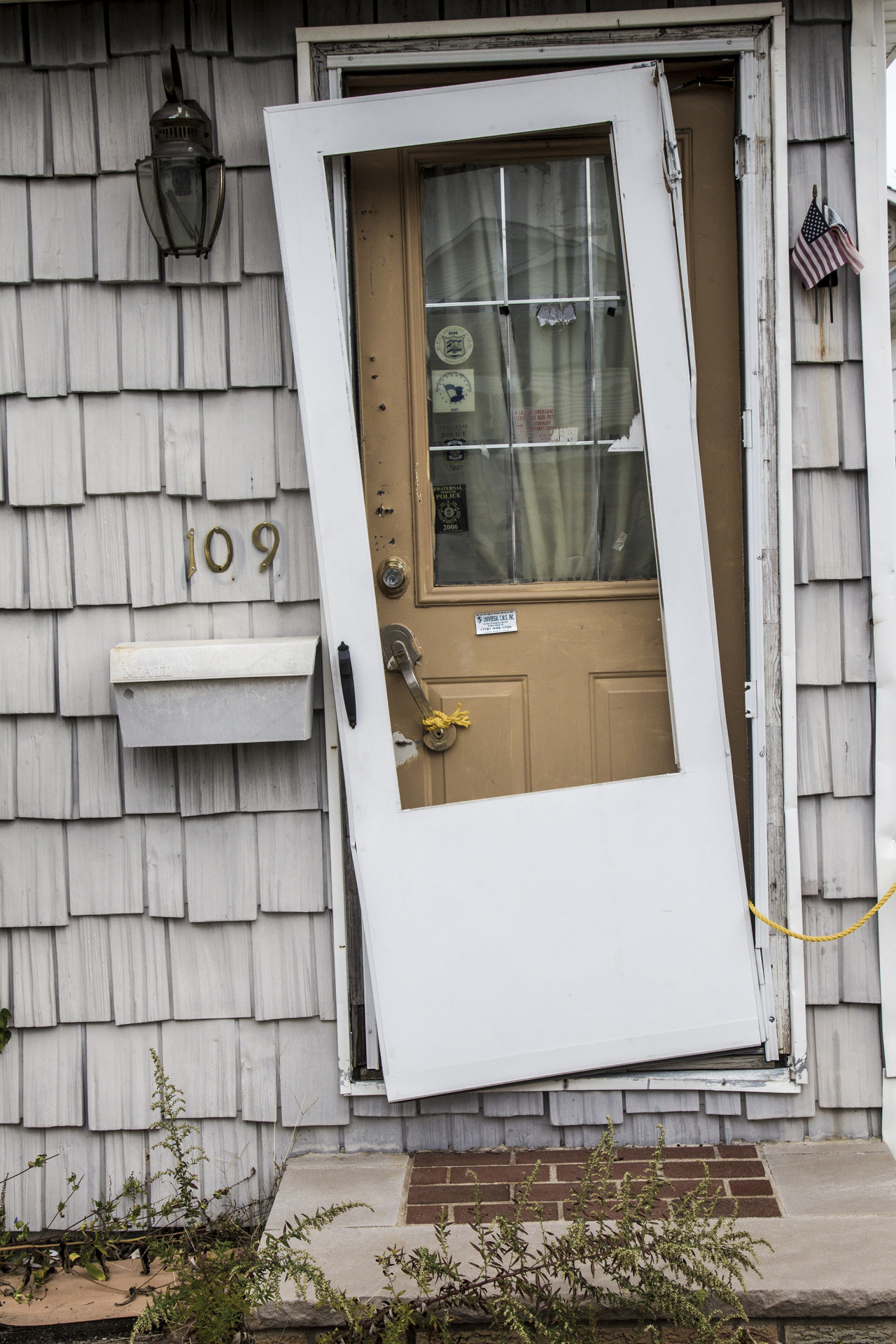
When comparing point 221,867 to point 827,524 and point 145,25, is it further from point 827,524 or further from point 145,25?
point 145,25

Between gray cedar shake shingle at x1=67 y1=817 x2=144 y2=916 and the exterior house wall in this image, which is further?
gray cedar shake shingle at x1=67 y1=817 x2=144 y2=916

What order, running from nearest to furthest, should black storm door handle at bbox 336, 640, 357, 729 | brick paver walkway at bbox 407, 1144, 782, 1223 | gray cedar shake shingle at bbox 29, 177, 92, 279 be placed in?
1. brick paver walkway at bbox 407, 1144, 782, 1223
2. black storm door handle at bbox 336, 640, 357, 729
3. gray cedar shake shingle at bbox 29, 177, 92, 279

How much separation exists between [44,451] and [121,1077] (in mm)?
1528

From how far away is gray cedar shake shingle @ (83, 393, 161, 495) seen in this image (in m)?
2.30

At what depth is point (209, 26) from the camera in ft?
7.31

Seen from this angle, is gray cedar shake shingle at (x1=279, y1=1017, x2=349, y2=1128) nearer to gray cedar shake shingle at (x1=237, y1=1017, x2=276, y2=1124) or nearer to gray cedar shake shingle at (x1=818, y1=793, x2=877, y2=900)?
gray cedar shake shingle at (x1=237, y1=1017, x2=276, y2=1124)

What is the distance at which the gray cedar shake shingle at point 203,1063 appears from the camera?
2338 mm

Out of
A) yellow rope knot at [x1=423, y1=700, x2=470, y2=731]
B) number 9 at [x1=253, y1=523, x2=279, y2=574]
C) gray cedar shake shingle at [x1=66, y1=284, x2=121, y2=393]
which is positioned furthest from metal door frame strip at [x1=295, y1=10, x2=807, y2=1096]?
gray cedar shake shingle at [x1=66, y1=284, x2=121, y2=393]

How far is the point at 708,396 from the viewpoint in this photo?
2.32 m

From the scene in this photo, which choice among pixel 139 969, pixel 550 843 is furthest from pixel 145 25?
pixel 139 969

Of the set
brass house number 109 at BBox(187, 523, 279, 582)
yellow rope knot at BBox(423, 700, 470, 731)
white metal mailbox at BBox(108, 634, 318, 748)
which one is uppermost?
brass house number 109 at BBox(187, 523, 279, 582)

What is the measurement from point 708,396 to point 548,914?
4.22 ft

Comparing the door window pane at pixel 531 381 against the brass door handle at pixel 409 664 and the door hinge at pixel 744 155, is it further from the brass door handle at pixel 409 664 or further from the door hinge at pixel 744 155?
the door hinge at pixel 744 155

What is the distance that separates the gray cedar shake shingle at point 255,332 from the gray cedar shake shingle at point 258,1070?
1549mm
